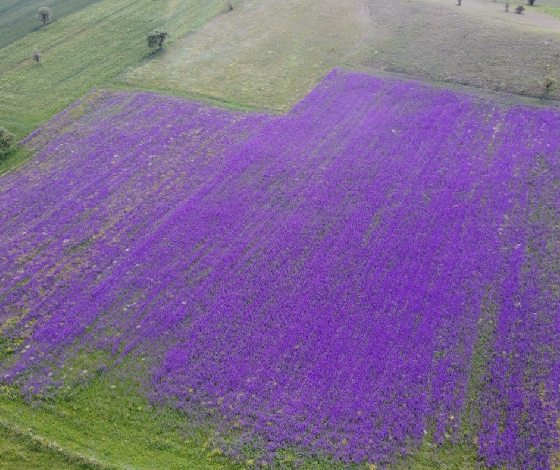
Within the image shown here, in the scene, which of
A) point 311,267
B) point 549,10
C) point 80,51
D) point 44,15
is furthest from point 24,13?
point 549,10

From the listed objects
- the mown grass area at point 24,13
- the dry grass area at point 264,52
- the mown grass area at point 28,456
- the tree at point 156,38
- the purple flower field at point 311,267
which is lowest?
the mown grass area at point 28,456

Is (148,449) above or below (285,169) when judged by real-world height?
below

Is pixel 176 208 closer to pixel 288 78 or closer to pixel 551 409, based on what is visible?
pixel 288 78

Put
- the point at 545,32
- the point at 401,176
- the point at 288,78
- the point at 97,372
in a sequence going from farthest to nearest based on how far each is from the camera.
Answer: the point at 545,32 → the point at 288,78 → the point at 401,176 → the point at 97,372

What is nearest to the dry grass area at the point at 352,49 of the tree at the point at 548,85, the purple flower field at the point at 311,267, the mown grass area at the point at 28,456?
the tree at the point at 548,85

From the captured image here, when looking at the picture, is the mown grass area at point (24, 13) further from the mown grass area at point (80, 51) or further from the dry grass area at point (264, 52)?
the dry grass area at point (264, 52)

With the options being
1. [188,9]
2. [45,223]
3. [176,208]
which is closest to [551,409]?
[176,208]

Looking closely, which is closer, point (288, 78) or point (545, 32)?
point (288, 78)

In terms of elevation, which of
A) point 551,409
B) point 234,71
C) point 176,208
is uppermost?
point 234,71
